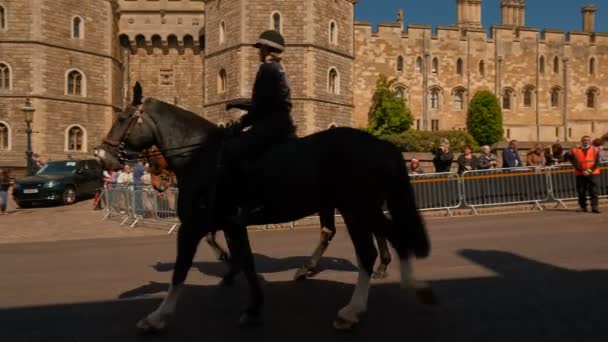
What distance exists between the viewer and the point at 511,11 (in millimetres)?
56062

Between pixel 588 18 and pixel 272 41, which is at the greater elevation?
pixel 588 18

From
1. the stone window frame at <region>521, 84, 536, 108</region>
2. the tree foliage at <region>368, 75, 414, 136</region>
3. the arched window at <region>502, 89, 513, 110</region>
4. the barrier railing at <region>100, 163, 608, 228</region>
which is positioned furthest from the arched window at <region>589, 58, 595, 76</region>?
the barrier railing at <region>100, 163, 608, 228</region>

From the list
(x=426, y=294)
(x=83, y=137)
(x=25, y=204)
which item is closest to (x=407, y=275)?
(x=426, y=294)

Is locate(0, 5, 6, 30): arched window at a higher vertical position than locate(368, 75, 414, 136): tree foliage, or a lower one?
higher

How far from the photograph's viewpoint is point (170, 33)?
39.0m

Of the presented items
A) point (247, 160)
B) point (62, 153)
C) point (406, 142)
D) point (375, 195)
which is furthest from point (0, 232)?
point (406, 142)

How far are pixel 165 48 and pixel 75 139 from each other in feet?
36.0

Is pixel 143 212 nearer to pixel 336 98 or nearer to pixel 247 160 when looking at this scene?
pixel 247 160

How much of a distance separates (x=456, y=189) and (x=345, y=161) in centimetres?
1000

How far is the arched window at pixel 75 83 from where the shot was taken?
3253 cm

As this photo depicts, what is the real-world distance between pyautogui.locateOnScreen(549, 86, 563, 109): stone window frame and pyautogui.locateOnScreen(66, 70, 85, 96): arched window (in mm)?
41938

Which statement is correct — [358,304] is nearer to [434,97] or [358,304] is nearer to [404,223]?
[404,223]

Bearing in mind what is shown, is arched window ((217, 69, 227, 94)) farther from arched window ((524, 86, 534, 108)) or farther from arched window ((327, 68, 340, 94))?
arched window ((524, 86, 534, 108))

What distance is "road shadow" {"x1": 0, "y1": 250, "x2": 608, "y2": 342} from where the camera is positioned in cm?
406
